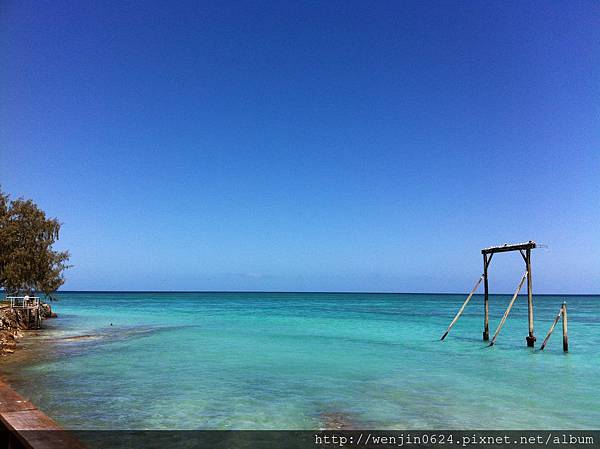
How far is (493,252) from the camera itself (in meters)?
29.1

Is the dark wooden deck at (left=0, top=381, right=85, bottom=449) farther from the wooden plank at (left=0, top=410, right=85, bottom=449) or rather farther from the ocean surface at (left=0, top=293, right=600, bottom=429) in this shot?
the ocean surface at (left=0, top=293, right=600, bottom=429)

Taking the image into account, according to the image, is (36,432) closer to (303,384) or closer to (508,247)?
(303,384)

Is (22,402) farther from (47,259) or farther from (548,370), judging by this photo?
(47,259)

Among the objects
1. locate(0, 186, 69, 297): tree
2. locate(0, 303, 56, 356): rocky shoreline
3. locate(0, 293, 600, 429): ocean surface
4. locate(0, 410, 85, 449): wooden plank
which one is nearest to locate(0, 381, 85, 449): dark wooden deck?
locate(0, 410, 85, 449): wooden plank

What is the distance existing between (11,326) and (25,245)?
9.20 meters

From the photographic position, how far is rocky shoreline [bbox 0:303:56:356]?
78.1ft

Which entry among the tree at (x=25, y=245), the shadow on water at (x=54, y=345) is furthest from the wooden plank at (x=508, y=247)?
the tree at (x=25, y=245)

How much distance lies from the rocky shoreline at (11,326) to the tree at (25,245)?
9.02 feet

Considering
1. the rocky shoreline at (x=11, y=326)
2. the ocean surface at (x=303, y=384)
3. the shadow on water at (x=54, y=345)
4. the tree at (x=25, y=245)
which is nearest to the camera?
the ocean surface at (x=303, y=384)

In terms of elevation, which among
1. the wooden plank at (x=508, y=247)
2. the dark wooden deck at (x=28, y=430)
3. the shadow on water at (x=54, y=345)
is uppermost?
the wooden plank at (x=508, y=247)

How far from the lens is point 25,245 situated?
3747 cm

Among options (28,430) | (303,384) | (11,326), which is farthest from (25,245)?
(28,430)

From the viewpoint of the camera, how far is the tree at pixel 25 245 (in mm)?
36156

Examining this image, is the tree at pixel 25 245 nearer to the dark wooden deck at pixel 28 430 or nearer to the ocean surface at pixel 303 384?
the ocean surface at pixel 303 384
